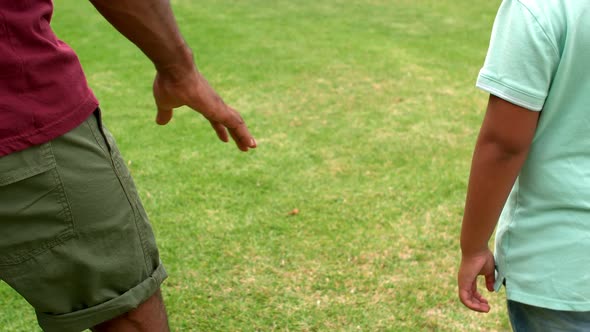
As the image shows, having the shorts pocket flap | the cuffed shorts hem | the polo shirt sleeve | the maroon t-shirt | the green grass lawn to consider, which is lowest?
the green grass lawn

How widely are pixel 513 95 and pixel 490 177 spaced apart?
8.1 inches

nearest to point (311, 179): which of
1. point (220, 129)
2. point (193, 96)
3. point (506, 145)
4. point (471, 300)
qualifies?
point (220, 129)

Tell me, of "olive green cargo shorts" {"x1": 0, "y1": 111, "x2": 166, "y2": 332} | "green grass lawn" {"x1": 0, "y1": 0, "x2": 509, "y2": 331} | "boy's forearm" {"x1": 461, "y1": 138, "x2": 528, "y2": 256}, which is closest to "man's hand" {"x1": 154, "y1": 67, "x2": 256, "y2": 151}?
"olive green cargo shorts" {"x1": 0, "y1": 111, "x2": 166, "y2": 332}

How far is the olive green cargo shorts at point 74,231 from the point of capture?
5.17ft

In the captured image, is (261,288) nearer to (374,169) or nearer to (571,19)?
(374,169)

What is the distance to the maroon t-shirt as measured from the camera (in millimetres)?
1509

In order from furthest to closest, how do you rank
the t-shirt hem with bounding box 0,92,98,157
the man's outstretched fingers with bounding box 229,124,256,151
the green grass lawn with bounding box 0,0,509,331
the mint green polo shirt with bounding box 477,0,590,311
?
the green grass lawn with bounding box 0,0,509,331, the man's outstretched fingers with bounding box 229,124,256,151, the t-shirt hem with bounding box 0,92,98,157, the mint green polo shirt with bounding box 477,0,590,311

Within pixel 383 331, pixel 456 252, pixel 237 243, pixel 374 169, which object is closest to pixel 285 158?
pixel 374 169

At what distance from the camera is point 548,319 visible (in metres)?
1.57

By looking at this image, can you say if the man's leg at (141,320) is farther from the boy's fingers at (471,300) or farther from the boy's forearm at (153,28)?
the boy's fingers at (471,300)

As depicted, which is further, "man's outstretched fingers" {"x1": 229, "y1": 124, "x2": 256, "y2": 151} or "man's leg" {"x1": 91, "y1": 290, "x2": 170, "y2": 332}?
"man's outstretched fingers" {"x1": 229, "y1": 124, "x2": 256, "y2": 151}

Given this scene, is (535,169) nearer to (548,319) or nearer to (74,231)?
(548,319)

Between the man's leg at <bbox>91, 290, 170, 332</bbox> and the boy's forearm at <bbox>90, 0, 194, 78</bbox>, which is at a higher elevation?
the boy's forearm at <bbox>90, 0, 194, 78</bbox>

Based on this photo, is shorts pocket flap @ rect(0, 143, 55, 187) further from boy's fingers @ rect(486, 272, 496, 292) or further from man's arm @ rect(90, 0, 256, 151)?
boy's fingers @ rect(486, 272, 496, 292)
